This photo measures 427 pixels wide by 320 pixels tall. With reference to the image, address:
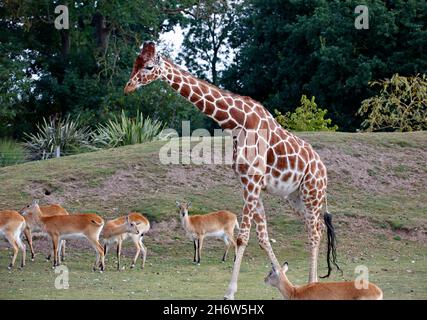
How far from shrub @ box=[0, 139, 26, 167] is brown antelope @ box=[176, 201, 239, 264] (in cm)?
928

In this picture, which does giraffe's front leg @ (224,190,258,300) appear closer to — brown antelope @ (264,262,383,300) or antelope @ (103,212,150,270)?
brown antelope @ (264,262,383,300)

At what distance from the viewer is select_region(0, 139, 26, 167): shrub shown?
938 inches

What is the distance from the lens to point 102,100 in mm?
30578

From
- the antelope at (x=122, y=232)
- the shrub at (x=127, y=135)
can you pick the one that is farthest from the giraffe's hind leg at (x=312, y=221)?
the shrub at (x=127, y=135)

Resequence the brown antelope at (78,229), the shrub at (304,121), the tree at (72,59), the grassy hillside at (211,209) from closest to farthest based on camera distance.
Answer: the grassy hillside at (211,209) → the brown antelope at (78,229) → the shrub at (304,121) → the tree at (72,59)

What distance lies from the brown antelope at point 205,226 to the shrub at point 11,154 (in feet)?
30.4

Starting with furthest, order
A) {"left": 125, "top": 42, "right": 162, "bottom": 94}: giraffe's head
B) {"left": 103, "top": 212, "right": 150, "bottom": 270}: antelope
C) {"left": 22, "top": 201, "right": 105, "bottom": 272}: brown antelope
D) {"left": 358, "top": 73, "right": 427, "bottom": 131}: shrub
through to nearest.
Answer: {"left": 358, "top": 73, "right": 427, "bottom": 131}: shrub
{"left": 103, "top": 212, "right": 150, "bottom": 270}: antelope
{"left": 22, "top": 201, "right": 105, "bottom": 272}: brown antelope
{"left": 125, "top": 42, "right": 162, "bottom": 94}: giraffe's head

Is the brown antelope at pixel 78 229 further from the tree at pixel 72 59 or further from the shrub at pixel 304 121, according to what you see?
the tree at pixel 72 59

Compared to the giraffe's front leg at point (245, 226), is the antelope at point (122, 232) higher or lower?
lower

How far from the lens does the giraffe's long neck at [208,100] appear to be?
1202 cm

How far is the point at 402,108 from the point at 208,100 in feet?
→ 52.5

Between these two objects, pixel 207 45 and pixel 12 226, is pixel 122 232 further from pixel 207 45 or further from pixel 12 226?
pixel 207 45

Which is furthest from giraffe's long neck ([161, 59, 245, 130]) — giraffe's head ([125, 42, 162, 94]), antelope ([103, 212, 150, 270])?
antelope ([103, 212, 150, 270])

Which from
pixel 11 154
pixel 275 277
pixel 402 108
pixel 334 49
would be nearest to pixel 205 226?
pixel 275 277
